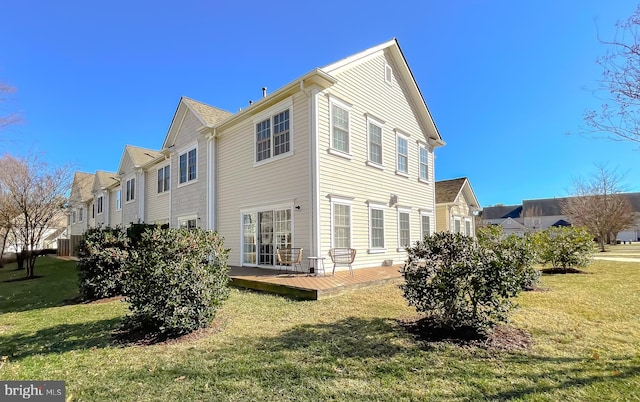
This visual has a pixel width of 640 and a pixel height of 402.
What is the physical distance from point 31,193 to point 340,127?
56.7ft

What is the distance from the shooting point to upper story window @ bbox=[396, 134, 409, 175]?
45.9 feet

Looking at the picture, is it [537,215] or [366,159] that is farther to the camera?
[537,215]

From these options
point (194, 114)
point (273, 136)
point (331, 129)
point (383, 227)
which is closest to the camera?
point (331, 129)

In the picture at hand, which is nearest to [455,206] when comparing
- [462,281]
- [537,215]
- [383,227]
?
[383,227]

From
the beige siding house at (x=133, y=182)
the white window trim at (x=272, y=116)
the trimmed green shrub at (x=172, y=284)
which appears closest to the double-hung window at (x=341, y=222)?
the white window trim at (x=272, y=116)

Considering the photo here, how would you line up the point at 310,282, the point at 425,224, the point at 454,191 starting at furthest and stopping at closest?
1. the point at 454,191
2. the point at 425,224
3. the point at 310,282

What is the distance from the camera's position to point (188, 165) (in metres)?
15.4

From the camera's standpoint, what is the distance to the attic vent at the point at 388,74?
13.5m

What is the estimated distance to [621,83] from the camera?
436 centimetres

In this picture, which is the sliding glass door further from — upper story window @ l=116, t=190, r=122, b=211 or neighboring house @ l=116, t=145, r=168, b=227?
upper story window @ l=116, t=190, r=122, b=211

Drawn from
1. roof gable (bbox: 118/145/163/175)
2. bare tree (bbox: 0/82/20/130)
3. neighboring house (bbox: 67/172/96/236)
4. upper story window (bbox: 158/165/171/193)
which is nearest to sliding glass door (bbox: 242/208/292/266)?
bare tree (bbox: 0/82/20/130)

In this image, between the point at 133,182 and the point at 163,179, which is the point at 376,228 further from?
the point at 133,182

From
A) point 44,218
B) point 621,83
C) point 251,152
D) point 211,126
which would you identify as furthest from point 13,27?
point 621,83

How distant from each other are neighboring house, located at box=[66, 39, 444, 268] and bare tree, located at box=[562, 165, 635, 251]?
70.0 feet
